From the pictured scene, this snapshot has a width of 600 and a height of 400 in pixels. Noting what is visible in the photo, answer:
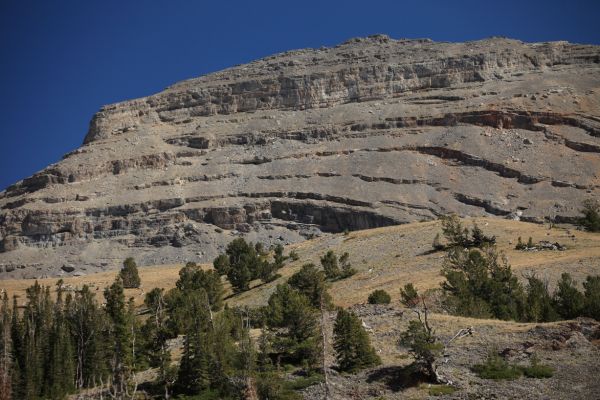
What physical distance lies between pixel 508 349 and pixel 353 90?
133 m

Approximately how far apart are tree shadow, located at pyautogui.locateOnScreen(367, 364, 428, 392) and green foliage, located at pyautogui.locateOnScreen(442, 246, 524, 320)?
11178mm

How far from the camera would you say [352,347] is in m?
34.7

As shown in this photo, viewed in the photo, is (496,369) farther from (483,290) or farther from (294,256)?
(294,256)

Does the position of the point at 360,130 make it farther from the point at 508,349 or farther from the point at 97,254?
the point at 508,349

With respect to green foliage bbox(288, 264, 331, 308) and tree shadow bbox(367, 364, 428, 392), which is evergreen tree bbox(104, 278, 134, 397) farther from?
green foliage bbox(288, 264, 331, 308)

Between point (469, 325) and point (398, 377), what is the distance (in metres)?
6.86

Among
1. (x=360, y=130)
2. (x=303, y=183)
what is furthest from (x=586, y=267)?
(x=360, y=130)

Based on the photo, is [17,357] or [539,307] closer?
[539,307]

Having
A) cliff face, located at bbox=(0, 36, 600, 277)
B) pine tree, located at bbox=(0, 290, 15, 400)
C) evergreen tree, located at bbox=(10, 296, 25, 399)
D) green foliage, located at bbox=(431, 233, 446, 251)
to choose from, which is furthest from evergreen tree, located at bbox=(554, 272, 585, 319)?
cliff face, located at bbox=(0, 36, 600, 277)

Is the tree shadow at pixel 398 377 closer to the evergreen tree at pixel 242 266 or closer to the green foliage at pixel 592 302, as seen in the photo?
the green foliage at pixel 592 302

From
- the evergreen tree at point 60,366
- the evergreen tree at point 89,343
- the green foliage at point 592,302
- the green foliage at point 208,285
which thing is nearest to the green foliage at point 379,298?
the green foliage at point 592,302

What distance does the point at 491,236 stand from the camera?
231 feet

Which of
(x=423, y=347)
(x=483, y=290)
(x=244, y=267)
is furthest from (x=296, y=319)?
(x=244, y=267)

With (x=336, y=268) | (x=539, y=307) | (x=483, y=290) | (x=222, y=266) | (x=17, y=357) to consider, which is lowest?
(x=17, y=357)
